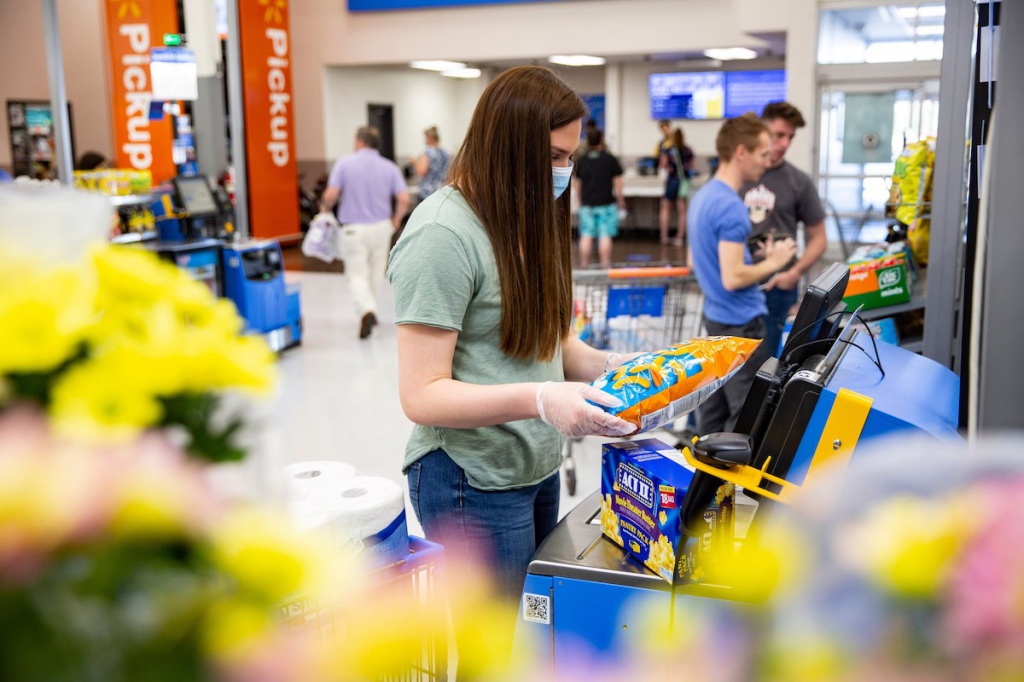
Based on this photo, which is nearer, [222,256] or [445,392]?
[445,392]

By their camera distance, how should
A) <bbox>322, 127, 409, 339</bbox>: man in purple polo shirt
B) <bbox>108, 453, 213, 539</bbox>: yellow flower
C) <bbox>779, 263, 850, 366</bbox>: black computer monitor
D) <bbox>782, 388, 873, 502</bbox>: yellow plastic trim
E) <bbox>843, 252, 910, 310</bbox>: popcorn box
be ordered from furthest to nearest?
<bbox>322, 127, 409, 339</bbox>: man in purple polo shirt
<bbox>843, 252, 910, 310</bbox>: popcorn box
<bbox>779, 263, 850, 366</bbox>: black computer monitor
<bbox>782, 388, 873, 502</bbox>: yellow plastic trim
<bbox>108, 453, 213, 539</bbox>: yellow flower

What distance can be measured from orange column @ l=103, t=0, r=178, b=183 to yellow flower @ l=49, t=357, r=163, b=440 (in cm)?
1231

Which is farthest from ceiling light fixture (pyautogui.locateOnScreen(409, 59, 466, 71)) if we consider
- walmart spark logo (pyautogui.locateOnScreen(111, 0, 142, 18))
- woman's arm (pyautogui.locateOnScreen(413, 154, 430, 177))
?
walmart spark logo (pyautogui.locateOnScreen(111, 0, 142, 18))

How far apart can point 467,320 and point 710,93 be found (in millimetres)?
16562

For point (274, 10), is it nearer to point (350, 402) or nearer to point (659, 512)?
point (350, 402)

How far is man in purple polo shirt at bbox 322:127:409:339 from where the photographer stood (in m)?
8.60

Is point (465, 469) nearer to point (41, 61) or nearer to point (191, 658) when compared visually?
point (191, 658)

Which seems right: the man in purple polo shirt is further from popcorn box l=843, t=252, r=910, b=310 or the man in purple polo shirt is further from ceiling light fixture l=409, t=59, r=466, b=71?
ceiling light fixture l=409, t=59, r=466, b=71

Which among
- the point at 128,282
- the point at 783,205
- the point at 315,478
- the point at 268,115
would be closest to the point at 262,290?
the point at 783,205

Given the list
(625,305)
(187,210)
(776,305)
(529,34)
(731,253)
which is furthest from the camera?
(529,34)

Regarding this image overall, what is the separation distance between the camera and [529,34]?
1393cm

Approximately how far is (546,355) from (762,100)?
16228 millimetres

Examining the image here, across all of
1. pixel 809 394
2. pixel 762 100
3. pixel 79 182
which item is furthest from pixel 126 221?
pixel 762 100

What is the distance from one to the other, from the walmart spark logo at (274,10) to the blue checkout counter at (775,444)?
43.8ft
